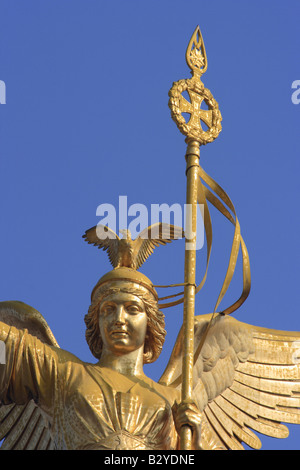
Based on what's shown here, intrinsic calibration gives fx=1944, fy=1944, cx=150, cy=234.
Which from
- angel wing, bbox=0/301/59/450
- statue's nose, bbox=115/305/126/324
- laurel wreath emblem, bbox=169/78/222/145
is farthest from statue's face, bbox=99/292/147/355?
laurel wreath emblem, bbox=169/78/222/145

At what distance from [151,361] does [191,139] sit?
2.12 meters

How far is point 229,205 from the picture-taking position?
59.7ft

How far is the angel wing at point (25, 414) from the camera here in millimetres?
18219

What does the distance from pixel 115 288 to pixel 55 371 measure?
997 millimetres

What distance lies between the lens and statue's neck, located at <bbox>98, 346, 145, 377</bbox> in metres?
17.9

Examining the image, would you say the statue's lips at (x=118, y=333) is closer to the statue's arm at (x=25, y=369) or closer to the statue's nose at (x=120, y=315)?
the statue's nose at (x=120, y=315)

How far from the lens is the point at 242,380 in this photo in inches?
746

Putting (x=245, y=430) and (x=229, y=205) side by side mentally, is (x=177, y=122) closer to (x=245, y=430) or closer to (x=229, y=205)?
(x=229, y=205)

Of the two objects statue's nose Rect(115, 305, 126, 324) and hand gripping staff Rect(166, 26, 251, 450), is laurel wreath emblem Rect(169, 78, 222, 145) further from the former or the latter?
statue's nose Rect(115, 305, 126, 324)

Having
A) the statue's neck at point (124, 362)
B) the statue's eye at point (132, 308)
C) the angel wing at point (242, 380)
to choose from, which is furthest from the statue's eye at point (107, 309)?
the angel wing at point (242, 380)

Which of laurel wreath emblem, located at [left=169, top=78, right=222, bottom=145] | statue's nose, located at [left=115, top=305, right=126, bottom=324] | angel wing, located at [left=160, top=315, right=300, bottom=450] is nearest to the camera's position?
statue's nose, located at [left=115, top=305, right=126, bottom=324]

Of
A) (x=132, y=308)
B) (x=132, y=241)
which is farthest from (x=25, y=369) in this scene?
(x=132, y=241)

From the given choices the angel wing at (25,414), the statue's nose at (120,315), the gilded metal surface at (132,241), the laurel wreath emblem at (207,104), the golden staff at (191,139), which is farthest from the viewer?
the gilded metal surface at (132,241)

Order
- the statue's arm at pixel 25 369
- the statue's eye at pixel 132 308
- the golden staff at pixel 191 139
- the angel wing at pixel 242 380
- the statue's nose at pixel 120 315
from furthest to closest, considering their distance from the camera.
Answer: the angel wing at pixel 242 380, the statue's eye at pixel 132 308, the statue's nose at pixel 120 315, the statue's arm at pixel 25 369, the golden staff at pixel 191 139
